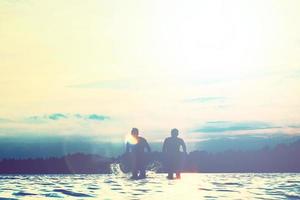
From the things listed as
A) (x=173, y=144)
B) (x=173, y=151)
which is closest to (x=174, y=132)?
(x=173, y=144)

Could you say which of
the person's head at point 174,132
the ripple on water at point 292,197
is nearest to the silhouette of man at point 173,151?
the person's head at point 174,132

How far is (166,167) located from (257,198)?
11273 millimetres

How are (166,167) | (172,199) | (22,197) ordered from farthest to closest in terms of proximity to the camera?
(166,167) → (22,197) → (172,199)

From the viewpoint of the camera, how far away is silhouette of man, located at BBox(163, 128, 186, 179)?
25.7 metres

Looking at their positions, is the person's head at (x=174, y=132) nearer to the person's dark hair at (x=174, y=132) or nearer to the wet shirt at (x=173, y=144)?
the person's dark hair at (x=174, y=132)

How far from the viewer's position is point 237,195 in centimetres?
1573

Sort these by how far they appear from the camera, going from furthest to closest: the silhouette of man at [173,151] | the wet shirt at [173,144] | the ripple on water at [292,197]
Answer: the wet shirt at [173,144] < the silhouette of man at [173,151] < the ripple on water at [292,197]

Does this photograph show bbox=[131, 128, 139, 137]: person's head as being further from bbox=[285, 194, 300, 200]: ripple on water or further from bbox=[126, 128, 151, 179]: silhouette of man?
bbox=[285, 194, 300, 200]: ripple on water

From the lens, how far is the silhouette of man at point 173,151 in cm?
2573

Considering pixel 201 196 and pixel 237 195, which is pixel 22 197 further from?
pixel 237 195

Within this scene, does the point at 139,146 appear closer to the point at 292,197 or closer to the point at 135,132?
the point at 135,132

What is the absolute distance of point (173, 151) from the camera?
2602cm

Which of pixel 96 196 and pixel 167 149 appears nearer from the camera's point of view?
pixel 96 196

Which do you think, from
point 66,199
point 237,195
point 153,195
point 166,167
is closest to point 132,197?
point 153,195
